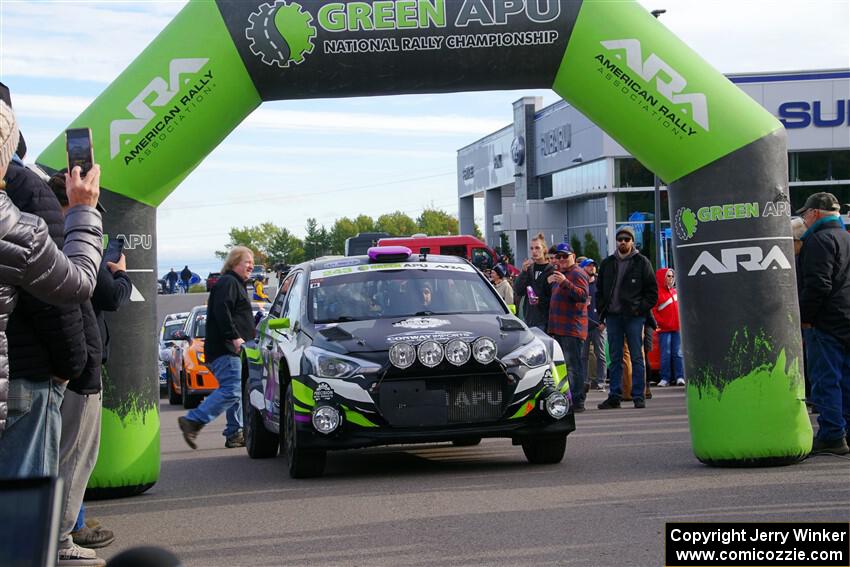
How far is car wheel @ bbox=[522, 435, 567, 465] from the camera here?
400 inches

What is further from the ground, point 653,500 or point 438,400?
point 438,400

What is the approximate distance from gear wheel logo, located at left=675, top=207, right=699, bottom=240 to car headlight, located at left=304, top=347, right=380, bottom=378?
96.1 inches

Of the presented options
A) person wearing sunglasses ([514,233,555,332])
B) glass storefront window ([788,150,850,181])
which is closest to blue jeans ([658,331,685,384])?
person wearing sunglasses ([514,233,555,332])

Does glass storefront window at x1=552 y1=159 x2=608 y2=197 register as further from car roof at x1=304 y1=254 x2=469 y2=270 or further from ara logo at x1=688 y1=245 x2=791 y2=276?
ara logo at x1=688 y1=245 x2=791 y2=276

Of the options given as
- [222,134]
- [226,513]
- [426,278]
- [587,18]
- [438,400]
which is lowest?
[226,513]

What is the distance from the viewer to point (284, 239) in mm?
156625

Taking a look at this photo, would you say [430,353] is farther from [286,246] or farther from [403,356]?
[286,246]

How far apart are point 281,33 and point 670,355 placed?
11501 millimetres

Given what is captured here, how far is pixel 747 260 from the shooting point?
9398 millimetres

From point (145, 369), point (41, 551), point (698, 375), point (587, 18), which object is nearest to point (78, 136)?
point (41, 551)

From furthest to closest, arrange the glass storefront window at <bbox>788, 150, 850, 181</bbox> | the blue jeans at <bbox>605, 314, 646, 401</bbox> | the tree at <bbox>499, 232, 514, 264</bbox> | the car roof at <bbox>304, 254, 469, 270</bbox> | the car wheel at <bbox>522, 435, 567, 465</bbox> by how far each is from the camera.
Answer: the tree at <bbox>499, 232, 514, 264</bbox>
the glass storefront window at <bbox>788, 150, 850, 181</bbox>
the blue jeans at <bbox>605, 314, 646, 401</bbox>
the car roof at <bbox>304, 254, 469, 270</bbox>
the car wheel at <bbox>522, 435, 567, 465</bbox>

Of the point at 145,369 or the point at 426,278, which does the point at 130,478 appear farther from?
the point at 426,278

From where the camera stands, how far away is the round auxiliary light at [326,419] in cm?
958

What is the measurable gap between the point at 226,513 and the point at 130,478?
1.21 metres
